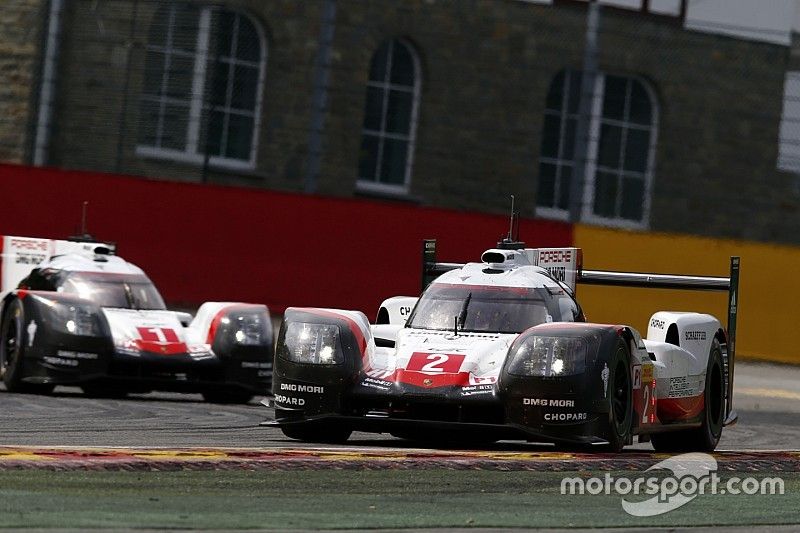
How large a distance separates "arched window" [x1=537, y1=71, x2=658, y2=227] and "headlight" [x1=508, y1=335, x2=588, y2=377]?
17515 millimetres

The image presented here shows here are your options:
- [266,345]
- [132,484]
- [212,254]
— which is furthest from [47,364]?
[132,484]

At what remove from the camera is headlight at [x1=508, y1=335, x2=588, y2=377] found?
9123mm

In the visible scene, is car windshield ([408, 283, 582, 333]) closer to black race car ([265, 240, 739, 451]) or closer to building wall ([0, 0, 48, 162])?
black race car ([265, 240, 739, 451])

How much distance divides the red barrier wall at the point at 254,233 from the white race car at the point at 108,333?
278cm

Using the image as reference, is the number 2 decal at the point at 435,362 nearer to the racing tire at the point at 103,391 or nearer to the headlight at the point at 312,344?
the headlight at the point at 312,344

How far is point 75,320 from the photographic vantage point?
43.3 feet

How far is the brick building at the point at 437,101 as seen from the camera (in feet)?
76.0

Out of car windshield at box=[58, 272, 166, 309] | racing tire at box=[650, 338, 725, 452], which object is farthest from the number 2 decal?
car windshield at box=[58, 272, 166, 309]

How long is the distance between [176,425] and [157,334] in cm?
290

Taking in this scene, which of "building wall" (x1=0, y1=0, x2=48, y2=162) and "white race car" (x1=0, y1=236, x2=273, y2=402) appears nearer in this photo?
"white race car" (x1=0, y1=236, x2=273, y2=402)

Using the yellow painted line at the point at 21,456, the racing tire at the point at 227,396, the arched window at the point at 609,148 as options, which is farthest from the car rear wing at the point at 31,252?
the arched window at the point at 609,148

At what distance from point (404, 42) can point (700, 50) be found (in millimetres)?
4738

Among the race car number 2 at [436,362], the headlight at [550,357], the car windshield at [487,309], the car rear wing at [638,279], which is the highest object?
the car rear wing at [638,279]

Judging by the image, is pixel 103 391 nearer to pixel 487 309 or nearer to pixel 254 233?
pixel 254 233
